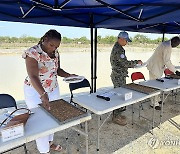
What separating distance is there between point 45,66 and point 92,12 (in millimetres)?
1753

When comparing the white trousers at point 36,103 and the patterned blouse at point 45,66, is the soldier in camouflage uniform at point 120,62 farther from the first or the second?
the white trousers at point 36,103

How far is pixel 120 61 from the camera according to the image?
8.42 ft

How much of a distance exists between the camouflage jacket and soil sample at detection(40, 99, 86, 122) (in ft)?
3.99

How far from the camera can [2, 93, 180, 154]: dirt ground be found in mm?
2193

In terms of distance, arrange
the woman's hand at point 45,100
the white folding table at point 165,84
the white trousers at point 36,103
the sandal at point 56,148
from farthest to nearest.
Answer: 1. the white folding table at point 165,84
2. the sandal at point 56,148
3. the white trousers at point 36,103
4. the woman's hand at point 45,100

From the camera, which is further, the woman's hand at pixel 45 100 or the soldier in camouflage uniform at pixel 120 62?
the soldier in camouflage uniform at pixel 120 62

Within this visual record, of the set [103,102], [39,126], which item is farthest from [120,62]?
[39,126]

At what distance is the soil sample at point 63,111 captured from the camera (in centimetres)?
137

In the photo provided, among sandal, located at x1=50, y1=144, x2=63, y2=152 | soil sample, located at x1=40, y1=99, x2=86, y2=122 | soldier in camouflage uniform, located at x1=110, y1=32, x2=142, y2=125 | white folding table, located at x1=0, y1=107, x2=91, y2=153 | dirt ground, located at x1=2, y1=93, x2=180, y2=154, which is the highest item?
soldier in camouflage uniform, located at x1=110, y1=32, x2=142, y2=125

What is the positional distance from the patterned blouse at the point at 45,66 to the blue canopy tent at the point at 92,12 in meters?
0.71

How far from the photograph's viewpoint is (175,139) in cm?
243

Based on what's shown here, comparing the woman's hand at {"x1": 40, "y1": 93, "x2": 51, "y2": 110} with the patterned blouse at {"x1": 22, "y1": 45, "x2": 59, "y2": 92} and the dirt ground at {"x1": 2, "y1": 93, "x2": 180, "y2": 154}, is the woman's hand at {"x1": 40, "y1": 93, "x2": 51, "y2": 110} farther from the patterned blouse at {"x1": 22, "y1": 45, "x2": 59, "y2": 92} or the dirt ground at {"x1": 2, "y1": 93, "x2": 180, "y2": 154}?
the dirt ground at {"x1": 2, "y1": 93, "x2": 180, "y2": 154}

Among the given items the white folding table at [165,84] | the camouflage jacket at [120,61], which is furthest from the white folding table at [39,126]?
the white folding table at [165,84]


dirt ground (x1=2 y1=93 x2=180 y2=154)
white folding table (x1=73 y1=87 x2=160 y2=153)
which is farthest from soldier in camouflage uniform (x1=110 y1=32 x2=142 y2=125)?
white folding table (x1=73 y1=87 x2=160 y2=153)
